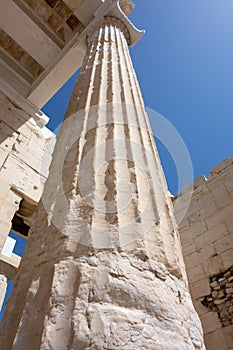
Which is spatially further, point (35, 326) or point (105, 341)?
point (35, 326)

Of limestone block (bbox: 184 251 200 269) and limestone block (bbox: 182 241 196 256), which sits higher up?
limestone block (bbox: 182 241 196 256)

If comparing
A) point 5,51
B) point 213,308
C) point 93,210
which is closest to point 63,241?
point 93,210

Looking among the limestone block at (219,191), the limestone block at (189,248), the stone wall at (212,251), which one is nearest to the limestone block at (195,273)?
the stone wall at (212,251)

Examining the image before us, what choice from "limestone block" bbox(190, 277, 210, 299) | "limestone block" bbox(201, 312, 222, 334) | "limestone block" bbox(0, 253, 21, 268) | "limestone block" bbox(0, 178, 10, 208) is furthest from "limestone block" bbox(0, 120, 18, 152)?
"limestone block" bbox(201, 312, 222, 334)

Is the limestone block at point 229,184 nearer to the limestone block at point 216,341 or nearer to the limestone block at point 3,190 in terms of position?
the limestone block at point 216,341

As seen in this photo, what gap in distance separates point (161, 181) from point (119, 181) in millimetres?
494

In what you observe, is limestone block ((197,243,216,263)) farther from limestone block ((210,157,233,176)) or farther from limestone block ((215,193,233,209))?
limestone block ((210,157,233,176))

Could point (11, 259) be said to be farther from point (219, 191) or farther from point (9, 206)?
point (219, 191)

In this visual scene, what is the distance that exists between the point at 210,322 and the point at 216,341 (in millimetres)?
352

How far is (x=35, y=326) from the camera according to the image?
1.33 metres

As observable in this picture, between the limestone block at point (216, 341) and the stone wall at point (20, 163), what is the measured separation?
4.29m

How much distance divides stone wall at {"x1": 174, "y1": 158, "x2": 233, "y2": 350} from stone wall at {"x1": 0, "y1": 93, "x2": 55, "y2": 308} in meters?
3.96

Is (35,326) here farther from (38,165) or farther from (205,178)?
(205,178)

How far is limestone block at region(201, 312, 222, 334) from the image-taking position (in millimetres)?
5141
